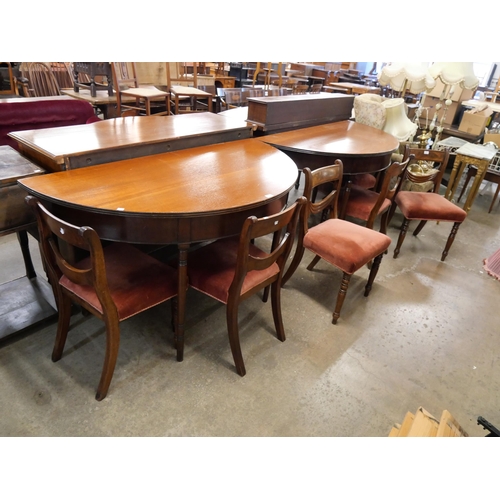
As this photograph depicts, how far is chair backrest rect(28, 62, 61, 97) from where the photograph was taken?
4496 mm

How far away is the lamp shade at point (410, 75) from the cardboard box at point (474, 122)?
1224mm

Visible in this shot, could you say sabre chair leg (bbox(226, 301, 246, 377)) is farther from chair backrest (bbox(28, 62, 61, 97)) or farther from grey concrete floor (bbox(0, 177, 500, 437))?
chair backrest (bbox(28, 62, 61, 97))

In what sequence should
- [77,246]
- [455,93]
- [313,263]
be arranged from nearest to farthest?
[77,246], [313,263], [455,93]

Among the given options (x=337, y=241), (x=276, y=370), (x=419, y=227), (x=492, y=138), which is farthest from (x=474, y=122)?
(x=276, y=370)

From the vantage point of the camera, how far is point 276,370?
5.88ft

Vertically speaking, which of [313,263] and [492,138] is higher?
[492,138]

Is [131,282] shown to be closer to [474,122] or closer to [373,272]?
[373,272]

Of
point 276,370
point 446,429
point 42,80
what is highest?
point 42,80

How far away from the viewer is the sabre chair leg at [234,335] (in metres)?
1.60

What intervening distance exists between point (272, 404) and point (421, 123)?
4438 mm

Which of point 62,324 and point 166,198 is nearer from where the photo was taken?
point 166,198

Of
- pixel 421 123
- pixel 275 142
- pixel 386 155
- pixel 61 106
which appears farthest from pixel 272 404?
pixel 421 123

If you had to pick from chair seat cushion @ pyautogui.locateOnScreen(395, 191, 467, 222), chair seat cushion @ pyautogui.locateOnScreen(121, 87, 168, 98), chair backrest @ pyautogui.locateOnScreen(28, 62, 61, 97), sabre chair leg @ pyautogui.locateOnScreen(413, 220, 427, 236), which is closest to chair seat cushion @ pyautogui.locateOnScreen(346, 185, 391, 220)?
chair seat cushion @ pyautogui.locateOnScreen(395, 191, 467, 222)

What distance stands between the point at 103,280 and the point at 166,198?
411 millimetres
